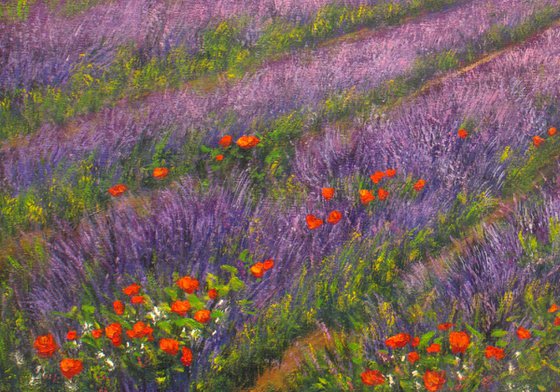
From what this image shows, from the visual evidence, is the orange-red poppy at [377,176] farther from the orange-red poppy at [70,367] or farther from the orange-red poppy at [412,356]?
the orange-red poppy at [70,367]

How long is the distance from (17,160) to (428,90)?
374 cm

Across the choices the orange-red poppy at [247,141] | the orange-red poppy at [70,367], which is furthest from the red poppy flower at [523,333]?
the orange-red poppy at [247,141]

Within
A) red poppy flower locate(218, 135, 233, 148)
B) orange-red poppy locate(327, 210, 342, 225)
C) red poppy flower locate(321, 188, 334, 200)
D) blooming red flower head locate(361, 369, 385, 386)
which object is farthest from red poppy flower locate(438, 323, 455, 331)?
red poppy flower locate(218, 135, 233, 148)

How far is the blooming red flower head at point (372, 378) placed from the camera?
8.54 feet

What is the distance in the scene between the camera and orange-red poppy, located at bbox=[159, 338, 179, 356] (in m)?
2.56

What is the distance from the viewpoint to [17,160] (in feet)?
13.0

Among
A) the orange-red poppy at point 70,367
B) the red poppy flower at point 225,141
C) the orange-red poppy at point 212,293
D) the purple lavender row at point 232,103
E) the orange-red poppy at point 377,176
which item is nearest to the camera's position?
the orange-red poppy at point 70,367

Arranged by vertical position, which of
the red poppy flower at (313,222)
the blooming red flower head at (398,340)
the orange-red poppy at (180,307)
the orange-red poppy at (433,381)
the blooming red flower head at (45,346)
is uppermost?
the blooming red flower head at (45,346)

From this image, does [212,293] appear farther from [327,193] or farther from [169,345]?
[327,193]

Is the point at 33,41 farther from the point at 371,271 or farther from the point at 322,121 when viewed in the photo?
the point at 371,271

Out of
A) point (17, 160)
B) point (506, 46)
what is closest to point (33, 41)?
point (17, 160)

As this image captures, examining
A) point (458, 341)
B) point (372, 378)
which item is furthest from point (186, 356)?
point (458, 341)

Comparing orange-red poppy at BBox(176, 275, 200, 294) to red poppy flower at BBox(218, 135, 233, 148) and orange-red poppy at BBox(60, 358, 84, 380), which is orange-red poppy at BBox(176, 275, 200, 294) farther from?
red poppy flower at BBox(218, 135, 233, 148)

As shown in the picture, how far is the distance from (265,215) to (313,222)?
1.00 ft
